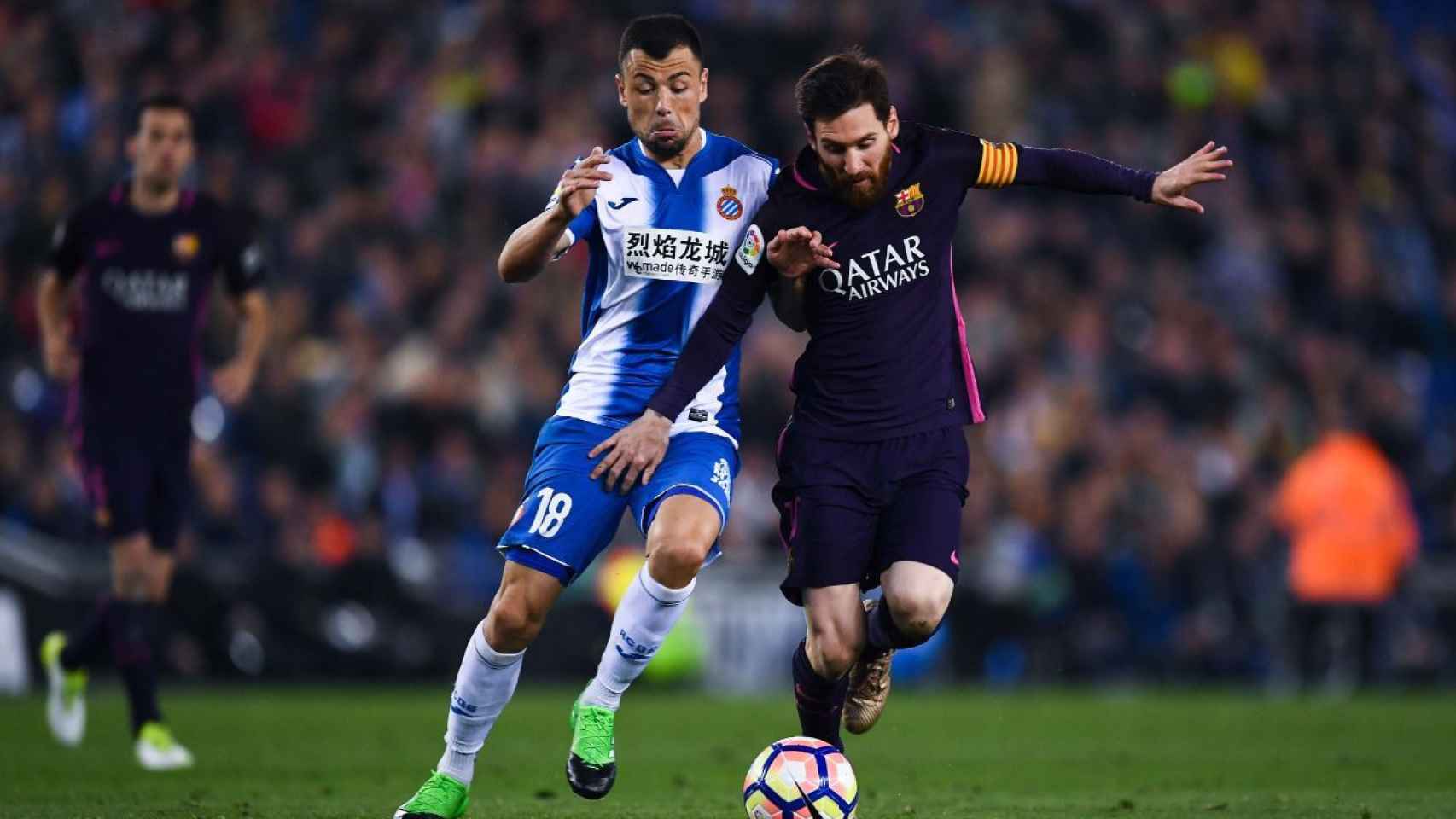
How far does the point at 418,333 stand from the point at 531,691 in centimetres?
325

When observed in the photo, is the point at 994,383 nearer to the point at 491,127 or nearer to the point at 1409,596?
the point at 1409,596

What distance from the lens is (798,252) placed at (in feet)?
21.8

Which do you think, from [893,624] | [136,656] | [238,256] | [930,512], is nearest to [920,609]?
[893,624]

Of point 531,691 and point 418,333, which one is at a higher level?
point 418,333

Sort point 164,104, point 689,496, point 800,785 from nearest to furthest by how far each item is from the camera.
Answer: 1. point 800,785
2. point 689,496
3. point 164,104

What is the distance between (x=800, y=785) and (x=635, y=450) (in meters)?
1.20

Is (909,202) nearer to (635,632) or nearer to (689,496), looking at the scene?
(689,496)

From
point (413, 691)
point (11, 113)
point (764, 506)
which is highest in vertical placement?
point (11, 113)

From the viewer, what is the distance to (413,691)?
1516 centimetres

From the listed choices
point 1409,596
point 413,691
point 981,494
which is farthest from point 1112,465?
point 413,691

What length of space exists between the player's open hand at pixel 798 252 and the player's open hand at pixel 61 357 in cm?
456

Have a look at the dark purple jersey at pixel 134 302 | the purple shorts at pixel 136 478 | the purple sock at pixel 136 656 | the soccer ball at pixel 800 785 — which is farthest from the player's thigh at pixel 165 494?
the soccer ball at pixel 800 785

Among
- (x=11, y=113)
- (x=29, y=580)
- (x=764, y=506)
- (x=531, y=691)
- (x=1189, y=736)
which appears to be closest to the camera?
(x=1189, y=736)

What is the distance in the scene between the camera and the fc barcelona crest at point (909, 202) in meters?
7.02
